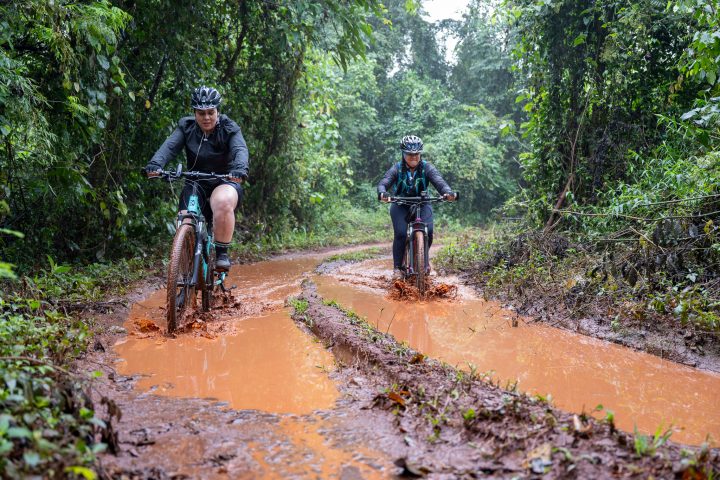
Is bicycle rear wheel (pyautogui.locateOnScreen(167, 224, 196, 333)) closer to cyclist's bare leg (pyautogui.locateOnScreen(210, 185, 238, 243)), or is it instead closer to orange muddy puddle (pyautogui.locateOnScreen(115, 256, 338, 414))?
orange muddy puddle (pyautogui.locateOnScreen(115, 256, 338, 414))

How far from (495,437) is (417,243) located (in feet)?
16.1

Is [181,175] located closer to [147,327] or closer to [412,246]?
[147,327]

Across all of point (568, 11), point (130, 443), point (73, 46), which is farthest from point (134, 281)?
point (568, 11)

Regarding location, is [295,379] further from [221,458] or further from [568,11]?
[568,11]

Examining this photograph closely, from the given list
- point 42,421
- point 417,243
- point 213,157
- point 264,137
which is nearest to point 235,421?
→ point 42,421

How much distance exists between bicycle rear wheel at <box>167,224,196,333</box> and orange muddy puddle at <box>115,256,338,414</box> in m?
0.23

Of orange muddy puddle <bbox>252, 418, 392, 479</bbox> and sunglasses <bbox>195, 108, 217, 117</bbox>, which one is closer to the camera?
orange muddy puddle <bbox>252, 418, 392, 479</bbox>

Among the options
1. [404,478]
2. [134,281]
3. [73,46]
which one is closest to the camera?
[404,478]

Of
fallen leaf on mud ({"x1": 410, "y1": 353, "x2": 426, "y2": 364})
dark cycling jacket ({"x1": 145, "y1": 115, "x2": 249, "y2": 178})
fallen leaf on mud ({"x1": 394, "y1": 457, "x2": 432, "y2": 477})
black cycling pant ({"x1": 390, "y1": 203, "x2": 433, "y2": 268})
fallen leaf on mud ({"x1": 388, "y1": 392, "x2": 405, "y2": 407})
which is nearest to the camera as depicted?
fallen leaf on mud ({"x1": 394, "y1": 457, "x2": 432, "y2": 477})

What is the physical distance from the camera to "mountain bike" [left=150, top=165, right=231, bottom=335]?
496 cm

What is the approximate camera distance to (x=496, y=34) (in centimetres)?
2719

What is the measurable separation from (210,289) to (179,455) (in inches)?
133

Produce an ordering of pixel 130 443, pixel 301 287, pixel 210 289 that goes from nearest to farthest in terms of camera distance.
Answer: pixel 130 443
pixel 210 289
pixel 301 287

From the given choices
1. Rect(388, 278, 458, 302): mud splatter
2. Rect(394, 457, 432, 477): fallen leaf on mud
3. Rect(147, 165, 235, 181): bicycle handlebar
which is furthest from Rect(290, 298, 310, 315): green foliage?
Rect(394, 457, 432, 477): fallen leaf on mud
